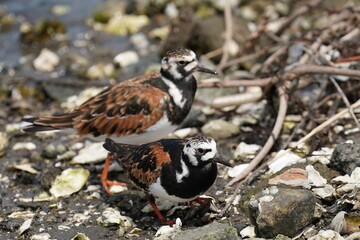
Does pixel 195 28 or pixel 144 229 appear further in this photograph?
pixel 195 28

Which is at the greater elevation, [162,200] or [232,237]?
[232,237]

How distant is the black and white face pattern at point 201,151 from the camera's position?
438cm

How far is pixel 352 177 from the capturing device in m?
4.67

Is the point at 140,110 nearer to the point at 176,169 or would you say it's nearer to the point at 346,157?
the point at 176,169

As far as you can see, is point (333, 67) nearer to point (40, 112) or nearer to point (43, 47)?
point (40, 112)

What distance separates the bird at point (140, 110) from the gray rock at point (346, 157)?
4.23 ft

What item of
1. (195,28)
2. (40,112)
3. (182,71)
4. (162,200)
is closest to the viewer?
(162,200)

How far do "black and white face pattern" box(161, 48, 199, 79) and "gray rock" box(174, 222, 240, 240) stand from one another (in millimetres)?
1743

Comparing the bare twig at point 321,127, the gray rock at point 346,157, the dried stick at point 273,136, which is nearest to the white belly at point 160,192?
the dried stick at point 273,136

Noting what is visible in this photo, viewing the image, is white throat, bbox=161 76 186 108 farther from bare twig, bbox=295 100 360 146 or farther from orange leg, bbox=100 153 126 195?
bare twig, bbox=295 100 360 146

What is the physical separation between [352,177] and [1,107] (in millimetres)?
4393

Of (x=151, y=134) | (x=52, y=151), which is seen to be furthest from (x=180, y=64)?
(x=52, y=151)

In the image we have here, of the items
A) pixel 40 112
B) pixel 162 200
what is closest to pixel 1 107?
pixel 40 112

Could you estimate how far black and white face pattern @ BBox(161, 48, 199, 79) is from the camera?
5516 millimetres
